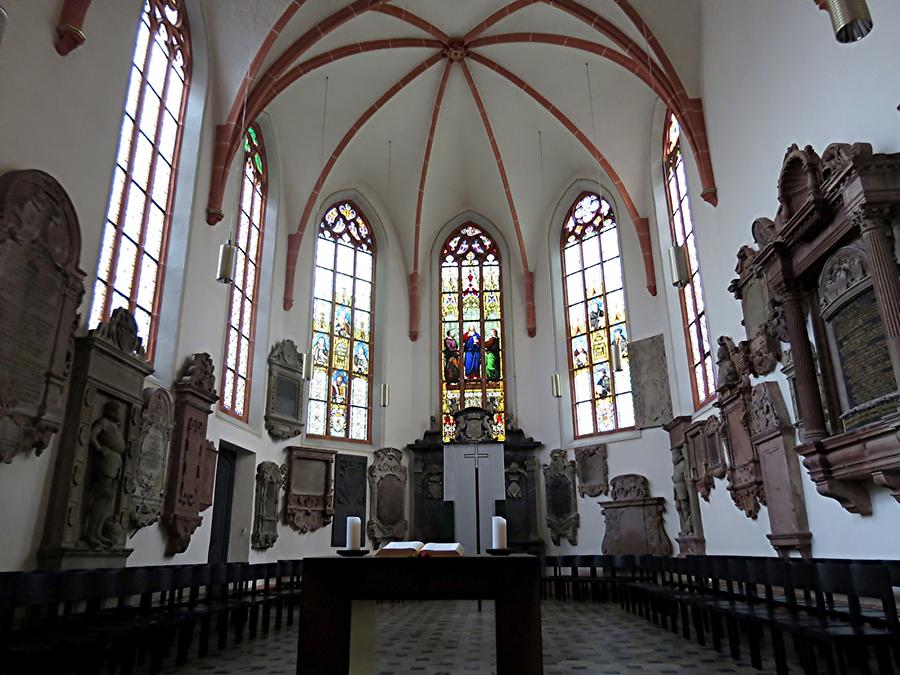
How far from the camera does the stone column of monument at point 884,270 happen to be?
550 centimetres

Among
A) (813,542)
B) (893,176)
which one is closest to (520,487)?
(813,542)

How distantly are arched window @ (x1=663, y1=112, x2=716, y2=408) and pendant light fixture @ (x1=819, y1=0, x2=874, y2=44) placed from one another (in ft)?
24.6

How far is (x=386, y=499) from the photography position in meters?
14.8

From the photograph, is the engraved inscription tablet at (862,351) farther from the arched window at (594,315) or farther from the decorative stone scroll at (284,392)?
the decorative stone scroll at (284,392)

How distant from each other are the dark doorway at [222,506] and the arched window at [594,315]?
768 centimetres

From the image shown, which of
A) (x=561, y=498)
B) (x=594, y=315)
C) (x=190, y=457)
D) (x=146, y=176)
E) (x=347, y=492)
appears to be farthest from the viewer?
(x=594, y=315)

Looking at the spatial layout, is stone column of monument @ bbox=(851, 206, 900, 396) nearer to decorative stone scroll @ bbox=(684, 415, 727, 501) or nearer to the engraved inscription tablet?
the engraved inscription tablet

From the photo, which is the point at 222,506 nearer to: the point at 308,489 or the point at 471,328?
the point at 308,489

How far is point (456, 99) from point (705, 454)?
9.83 meters

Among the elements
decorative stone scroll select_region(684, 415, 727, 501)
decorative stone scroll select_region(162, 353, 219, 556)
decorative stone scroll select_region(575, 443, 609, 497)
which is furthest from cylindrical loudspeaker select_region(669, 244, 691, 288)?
decorative stone scroll select_region(162, 353, 219, 556)

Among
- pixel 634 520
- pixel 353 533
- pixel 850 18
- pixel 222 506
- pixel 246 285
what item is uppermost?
pixel 246 285

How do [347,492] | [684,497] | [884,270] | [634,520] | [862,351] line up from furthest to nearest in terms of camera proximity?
[347,492] → [634,520] → [684,497] → [862,351] → [884,270]

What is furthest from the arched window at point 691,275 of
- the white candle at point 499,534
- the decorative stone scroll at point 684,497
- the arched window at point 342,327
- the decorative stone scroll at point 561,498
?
the white candle at point 499,534

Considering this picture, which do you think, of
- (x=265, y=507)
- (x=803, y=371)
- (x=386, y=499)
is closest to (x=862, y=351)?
(x=803, y=371)
